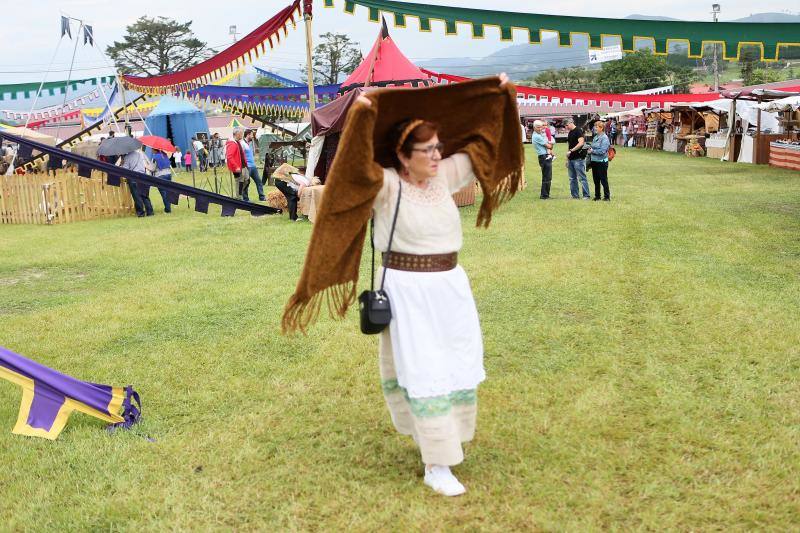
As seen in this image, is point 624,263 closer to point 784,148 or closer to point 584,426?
point 584,426

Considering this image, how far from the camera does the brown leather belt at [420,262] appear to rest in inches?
138

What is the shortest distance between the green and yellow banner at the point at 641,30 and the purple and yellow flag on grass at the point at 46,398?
496 centimetres

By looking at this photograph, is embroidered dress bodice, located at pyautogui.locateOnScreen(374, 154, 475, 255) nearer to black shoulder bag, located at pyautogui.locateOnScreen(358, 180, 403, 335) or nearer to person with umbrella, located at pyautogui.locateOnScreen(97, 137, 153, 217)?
black shoulder bag, located at pyautogui.locateOnScreen(358, 180, 403, 335)

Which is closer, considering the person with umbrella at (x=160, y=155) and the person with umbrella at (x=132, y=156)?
the person with umbrella at (x=132, y=156)

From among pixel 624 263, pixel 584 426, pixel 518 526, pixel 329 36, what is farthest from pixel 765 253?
pixel 329 36

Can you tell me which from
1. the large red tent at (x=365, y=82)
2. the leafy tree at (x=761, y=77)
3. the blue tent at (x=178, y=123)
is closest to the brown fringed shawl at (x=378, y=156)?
the large red tent at (x=365, y=82)

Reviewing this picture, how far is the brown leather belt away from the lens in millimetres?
3498

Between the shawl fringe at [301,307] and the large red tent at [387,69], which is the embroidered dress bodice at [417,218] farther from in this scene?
the large red tent at [387,69]

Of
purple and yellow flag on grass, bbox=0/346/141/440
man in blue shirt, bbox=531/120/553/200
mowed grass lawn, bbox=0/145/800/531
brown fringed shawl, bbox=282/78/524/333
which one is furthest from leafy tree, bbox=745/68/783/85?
purple and yellow flag on grass, bbox=0/346/141/440

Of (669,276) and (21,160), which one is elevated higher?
(21,160)

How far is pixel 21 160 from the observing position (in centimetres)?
2008

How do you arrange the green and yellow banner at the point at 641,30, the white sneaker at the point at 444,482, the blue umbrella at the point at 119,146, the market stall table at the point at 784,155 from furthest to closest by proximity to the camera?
the market stall table at the point at 784,155, the blue umbrella at the point at 119,146, the green and yellow banner at the point at 641,30, the white sneaker at the point at 444,482

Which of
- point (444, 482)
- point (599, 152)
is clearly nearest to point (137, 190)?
point (599, 152)

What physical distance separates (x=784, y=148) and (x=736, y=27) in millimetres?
16306
